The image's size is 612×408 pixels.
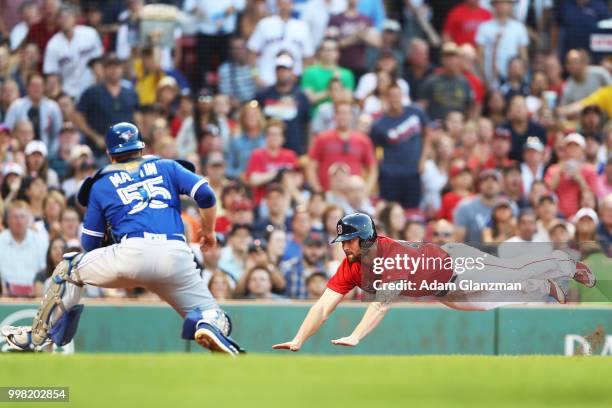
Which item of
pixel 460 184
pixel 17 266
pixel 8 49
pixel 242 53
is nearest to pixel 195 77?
pixel 242 53

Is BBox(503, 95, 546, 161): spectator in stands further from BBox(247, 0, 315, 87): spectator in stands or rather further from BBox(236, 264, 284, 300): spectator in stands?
BBox(236, 264, 284, 300): spectator in stands

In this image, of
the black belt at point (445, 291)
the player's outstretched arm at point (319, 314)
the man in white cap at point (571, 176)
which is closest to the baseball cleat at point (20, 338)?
the player's outstretched arm at point (319, 314)

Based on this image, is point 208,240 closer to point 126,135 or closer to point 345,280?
point 126,135

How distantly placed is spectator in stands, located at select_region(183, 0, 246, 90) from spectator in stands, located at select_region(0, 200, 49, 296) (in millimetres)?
4295

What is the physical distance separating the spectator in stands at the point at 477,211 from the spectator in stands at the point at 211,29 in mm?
3849

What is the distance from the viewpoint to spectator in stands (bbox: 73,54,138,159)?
51.0ft

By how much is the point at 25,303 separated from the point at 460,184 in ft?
17.8

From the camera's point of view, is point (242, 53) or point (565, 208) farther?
point (242, 53)

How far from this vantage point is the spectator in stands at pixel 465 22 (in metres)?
17.7

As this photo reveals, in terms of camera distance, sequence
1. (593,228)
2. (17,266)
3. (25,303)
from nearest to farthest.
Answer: (25,303)
(17,266)
(593,228)

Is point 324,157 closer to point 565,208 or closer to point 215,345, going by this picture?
point 565,208

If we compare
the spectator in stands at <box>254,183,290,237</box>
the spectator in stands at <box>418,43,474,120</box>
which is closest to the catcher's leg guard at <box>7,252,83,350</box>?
the spectator in stands at <box>254,183,290,237</box>

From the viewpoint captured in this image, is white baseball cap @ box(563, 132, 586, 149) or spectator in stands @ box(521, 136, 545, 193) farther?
spectator in stands @ box(521, 136, 545, 193)

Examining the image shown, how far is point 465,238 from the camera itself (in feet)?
47.6
